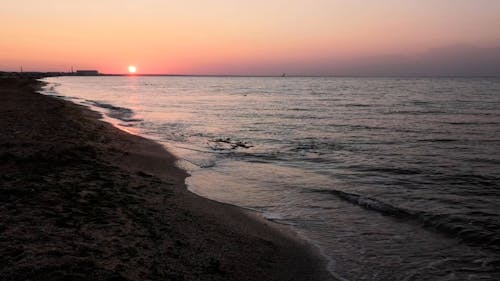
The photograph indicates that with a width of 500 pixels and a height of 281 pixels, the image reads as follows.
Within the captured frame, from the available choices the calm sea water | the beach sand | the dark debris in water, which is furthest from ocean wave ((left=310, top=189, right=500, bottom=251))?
the dark debris in water

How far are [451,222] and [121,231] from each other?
7.20 meters

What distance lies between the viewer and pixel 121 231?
22.5ft

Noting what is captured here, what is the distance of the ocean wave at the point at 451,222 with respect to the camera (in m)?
8.34

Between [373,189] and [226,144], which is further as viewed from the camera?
[226,144]

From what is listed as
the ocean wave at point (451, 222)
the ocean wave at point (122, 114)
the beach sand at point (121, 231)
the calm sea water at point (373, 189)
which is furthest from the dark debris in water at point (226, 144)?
the ocean wave at point (122, 114)

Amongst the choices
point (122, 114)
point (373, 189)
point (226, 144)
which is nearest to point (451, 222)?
point (373, 189)

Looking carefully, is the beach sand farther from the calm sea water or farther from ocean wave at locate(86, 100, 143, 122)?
ocean wave at locate(86, 100, 143, 122)

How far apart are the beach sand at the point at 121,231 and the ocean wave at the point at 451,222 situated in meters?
3.19

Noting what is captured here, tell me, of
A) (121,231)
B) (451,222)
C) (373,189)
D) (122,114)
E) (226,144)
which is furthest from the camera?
(122,114)

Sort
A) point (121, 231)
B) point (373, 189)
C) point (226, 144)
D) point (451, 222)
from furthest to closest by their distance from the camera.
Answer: point (226, 144), point (373, 189), point (451, 222), point (121, 231)

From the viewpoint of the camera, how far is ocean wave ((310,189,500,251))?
834cm

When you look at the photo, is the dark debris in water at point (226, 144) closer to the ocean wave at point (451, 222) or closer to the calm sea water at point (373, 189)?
the calm sea water at point (373, 189)

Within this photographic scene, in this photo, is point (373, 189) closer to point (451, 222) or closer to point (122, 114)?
point (451, 222)

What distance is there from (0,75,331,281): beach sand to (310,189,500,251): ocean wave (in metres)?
3.19
